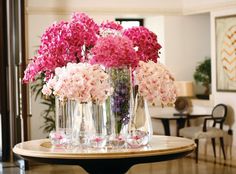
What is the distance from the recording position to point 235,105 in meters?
10.0

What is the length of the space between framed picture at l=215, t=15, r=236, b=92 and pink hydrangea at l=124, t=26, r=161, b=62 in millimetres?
5952

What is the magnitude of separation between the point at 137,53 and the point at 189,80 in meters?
7.38

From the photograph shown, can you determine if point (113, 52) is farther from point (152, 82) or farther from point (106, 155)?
point (106, 155)

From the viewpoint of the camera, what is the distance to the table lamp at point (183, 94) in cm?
1079

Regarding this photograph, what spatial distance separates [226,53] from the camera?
10.2 metres

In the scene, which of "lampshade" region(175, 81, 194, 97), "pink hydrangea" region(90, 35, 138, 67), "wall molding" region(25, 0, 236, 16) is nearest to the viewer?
"pink hydrangea" region(90, 35, 138, 67)

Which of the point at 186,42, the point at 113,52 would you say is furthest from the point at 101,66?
the point at 186,42

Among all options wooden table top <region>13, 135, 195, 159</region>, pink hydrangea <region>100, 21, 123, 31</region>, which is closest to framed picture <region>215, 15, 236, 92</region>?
pink hydrangea <region>100, 21, 123, 31</region>

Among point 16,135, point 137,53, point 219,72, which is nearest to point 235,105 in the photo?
point 219,72

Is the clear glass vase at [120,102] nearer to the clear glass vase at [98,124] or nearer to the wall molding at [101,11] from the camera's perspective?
the clear glass vase at [98,124]

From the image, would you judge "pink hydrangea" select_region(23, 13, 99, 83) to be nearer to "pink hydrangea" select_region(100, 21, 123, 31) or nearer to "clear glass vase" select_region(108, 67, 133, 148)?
"pink hydrangea" select_region(100, 21, 123, 31)

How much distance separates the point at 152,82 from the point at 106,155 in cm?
64

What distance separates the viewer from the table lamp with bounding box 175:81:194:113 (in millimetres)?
10789

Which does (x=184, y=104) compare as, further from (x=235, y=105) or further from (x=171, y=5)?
(x=171, y=5)
